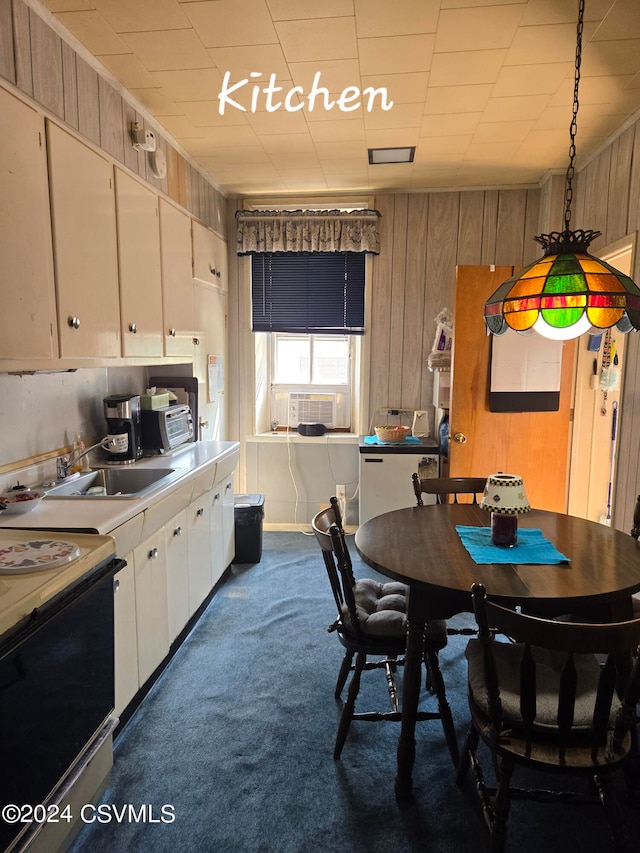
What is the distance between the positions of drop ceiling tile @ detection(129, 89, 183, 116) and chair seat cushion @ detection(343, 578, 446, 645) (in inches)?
96.3

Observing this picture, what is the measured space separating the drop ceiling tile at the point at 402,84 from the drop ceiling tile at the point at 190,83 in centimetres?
68

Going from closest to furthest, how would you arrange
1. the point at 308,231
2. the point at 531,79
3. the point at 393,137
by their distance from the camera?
the point at 531,79, the point at 393,137, the point at 308,231

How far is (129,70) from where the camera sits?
240 centimetres

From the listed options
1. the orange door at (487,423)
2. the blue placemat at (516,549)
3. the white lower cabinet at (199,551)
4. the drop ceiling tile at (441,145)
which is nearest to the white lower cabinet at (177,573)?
the white lower cabinet at (199,551)

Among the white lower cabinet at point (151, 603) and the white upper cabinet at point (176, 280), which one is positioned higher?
the white upper cabinet at point (176, 280)

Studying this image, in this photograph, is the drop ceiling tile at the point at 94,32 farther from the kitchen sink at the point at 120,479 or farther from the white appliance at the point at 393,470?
the white appliance at the point at 393,470

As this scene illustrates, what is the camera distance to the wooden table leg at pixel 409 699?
1.77m

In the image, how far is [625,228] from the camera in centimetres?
285

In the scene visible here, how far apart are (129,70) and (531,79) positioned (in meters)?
1.77

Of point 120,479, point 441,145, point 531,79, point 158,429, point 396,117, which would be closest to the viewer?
point 531,79

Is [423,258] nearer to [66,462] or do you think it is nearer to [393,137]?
[393,137]

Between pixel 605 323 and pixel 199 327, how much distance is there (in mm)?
2498

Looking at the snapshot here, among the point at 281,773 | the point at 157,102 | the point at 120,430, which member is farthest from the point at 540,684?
the point at 157,102

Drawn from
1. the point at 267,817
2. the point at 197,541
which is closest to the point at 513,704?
the point at 267,817
